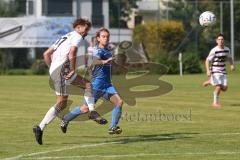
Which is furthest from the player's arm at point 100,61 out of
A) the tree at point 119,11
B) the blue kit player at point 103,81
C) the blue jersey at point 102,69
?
the tree at point 119,11

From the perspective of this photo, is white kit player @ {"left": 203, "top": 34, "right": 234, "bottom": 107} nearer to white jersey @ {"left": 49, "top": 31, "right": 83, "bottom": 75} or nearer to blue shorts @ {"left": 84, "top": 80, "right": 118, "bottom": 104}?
blue shorts @ {"left": 84, "top": 80, "right": 118, "bottom": 104}

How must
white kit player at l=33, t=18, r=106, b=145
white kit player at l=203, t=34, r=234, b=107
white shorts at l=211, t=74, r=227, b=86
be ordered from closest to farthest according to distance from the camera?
white kit player at l=33, t=18, r=106, b=145 → white kit player at l=203, t=34, r=234, b=107 → white shorts at l=211, t=74, r=227, b=86

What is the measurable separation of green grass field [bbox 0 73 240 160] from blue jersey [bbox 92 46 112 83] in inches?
45.6

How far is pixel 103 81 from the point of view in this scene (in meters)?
15.0

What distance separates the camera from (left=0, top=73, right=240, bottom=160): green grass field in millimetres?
12070

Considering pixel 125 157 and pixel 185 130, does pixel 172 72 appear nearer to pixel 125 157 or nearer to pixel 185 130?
pixel 185 130

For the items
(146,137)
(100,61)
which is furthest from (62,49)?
(146,137)

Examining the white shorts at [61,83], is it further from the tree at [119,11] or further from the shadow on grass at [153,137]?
the tree at [119,11]

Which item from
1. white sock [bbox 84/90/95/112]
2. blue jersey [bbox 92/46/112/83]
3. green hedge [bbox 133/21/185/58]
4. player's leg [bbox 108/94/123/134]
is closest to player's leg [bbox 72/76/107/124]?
white sock [bbox 84/90/95/112]

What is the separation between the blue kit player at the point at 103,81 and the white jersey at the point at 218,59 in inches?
327

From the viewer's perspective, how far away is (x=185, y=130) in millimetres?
15742

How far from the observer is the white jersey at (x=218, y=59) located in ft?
74.8

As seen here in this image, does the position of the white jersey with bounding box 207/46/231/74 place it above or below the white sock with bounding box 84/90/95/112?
above

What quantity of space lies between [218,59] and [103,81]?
863 centimetres
